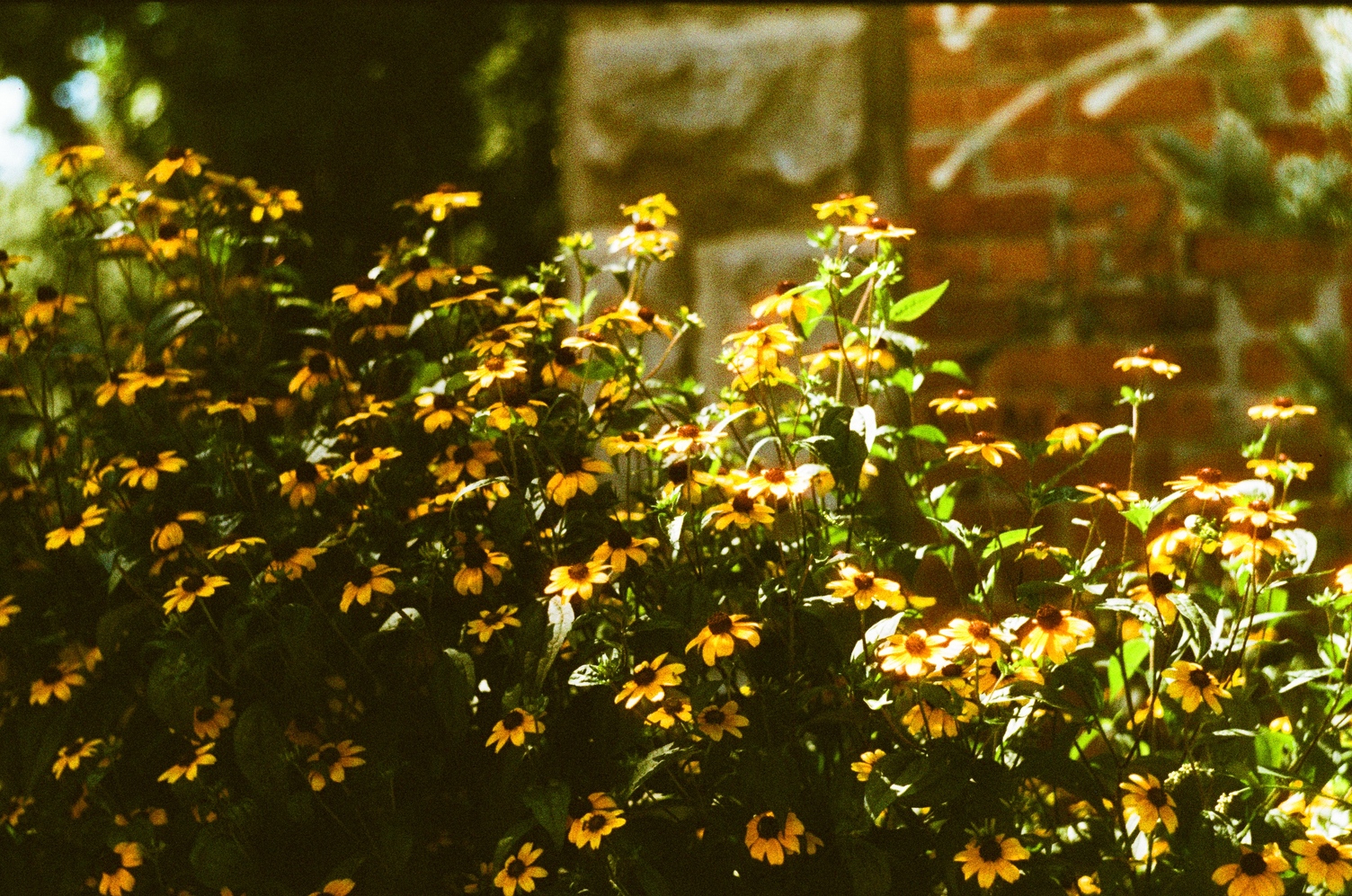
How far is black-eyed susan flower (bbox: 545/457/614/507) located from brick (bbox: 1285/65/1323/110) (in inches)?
49.3

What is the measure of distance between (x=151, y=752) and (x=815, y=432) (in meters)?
0.65

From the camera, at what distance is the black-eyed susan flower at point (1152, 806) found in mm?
851

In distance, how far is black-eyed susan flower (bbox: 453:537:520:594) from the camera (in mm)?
916

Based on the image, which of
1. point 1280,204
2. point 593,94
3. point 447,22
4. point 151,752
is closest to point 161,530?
point 151,752

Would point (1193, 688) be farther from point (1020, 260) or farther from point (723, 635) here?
point (1020, 260)

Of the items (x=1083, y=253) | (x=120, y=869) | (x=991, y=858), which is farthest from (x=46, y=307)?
(x=1083, y=253)

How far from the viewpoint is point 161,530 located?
968mm

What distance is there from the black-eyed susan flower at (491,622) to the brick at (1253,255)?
124 centimetres

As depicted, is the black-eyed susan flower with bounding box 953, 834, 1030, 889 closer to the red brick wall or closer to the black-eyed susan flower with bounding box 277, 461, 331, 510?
the black-eyed susan flower with bounding box 277, 461, 331, 510

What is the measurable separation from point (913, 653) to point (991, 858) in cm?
15

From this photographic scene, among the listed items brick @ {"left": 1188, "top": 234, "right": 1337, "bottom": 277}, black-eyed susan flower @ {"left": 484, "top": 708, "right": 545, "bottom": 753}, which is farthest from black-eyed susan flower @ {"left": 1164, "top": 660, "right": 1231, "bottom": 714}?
brick @ {"left": 1188, "top": 234, "right": 1337, "bottom": 277}

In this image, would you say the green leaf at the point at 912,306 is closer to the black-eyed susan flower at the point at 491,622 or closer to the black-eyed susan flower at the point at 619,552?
the black-eyed susan flower at the point at 619,552

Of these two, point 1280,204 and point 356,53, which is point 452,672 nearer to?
point 1280,204

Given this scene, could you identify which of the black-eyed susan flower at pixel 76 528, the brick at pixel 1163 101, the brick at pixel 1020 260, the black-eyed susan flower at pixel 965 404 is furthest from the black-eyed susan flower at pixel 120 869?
the brick at pixel 1163 101
